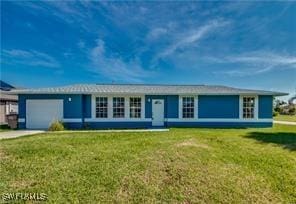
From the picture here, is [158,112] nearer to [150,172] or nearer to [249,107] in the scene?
[249,107]

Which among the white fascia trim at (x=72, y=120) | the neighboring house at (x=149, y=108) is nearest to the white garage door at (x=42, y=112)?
the neighboring house at (x=149, y=108)

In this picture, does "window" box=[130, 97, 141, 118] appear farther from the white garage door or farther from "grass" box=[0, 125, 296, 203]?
"grass" box=[0, 125, 296, 203]

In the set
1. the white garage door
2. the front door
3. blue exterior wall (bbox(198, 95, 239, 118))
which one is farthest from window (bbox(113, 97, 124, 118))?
blue exterior wall (bbox(198, 95, 239, 118))

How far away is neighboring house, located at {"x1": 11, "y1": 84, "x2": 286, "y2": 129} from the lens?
1664 centimetres

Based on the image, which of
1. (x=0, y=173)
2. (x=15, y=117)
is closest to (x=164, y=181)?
(x=0, y=173)

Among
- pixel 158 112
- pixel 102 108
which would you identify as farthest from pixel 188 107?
pixel 102 108

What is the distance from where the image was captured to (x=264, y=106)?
1767cm

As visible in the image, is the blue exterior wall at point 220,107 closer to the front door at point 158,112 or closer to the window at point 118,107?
the front door at point 158,112

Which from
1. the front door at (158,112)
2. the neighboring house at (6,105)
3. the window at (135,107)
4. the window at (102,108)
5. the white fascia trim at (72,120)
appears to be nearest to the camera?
the white fascia trim at (72,120)

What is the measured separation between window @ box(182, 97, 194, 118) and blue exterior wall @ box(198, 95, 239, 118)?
63 centimetres

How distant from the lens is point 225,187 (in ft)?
19.1

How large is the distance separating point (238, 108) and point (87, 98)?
11957mm

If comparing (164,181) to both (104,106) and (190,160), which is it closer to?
(190,160)

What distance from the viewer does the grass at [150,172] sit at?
17.7ft
